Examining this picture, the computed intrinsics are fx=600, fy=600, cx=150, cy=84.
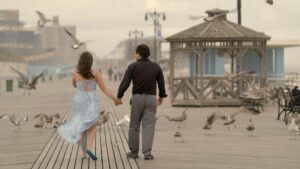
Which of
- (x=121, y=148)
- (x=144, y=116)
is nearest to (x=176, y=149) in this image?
(x=121, y=148)

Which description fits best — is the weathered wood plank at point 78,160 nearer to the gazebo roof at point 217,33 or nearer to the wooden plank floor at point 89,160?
the wooden plank floor at point 89,160

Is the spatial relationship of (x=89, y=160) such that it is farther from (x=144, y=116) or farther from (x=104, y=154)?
(x=144, y=116)

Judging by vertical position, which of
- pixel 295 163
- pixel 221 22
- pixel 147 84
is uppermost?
pixel 221 22

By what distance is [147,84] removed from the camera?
34.6 ft

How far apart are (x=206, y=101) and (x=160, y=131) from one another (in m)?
11.7

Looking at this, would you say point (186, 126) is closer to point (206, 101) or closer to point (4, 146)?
point (4, 146)

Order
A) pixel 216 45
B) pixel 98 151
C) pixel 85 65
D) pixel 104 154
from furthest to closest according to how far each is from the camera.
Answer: pixel 216 45 < pixel 98 151 < pixel 104 154 < pixel 85 65

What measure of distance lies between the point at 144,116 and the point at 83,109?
1.09 meters

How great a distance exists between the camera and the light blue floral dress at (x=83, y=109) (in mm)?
10359

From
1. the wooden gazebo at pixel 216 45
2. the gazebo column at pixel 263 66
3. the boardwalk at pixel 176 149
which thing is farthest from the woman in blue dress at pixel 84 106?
the gazebo column at pixel 263 66

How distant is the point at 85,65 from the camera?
33.3ft

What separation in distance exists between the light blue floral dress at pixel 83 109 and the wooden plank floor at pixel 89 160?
1.68 feet

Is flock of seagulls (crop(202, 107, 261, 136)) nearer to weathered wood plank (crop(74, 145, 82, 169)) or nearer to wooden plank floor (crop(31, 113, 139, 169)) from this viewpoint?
wooden plank floor (crop(31, 113, 139, 169))

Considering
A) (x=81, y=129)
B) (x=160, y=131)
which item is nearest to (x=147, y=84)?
(x=81, y=129)
